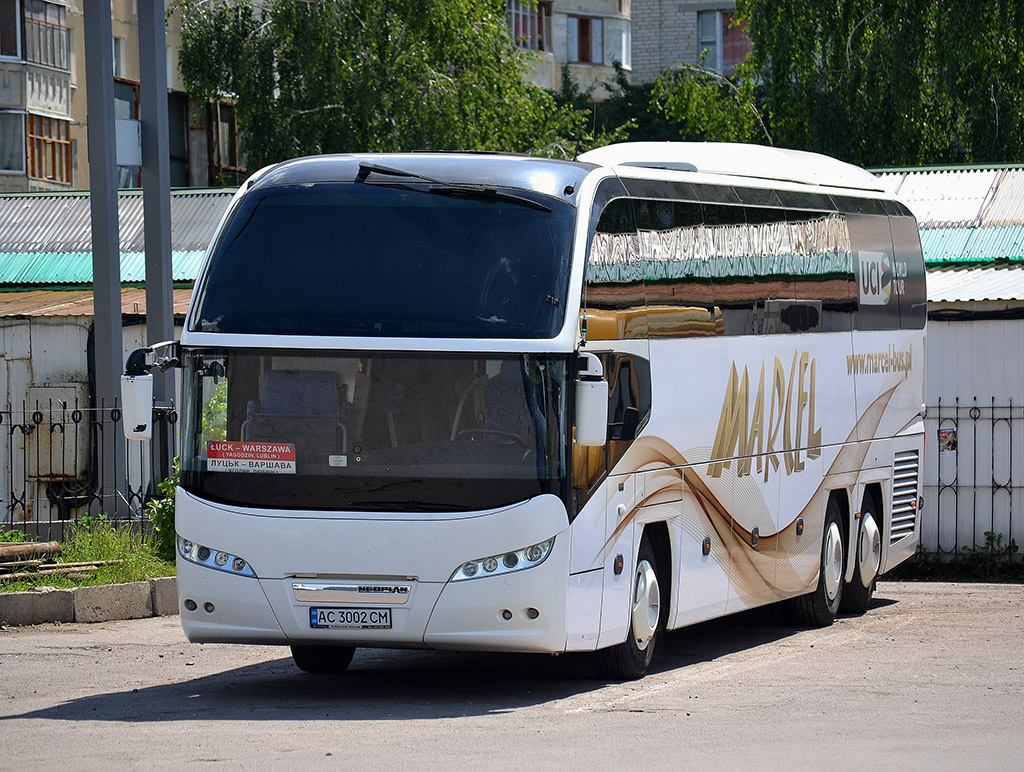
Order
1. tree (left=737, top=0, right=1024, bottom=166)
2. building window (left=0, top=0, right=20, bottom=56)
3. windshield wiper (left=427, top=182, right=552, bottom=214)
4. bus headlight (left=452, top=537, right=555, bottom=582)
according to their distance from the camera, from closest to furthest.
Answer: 1. bus headlight (left=452, top=537, right=555, bottom=582)
2. windshield wiper (left=427, top=182, right=552, bottom=214)
3. tree (left=737, top=0, right=1024, bottom=166)
4. building window (left=0, top=0, right=20, bottom=56)

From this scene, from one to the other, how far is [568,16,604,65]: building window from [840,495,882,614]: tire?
171 ft

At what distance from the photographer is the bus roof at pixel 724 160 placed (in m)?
13.9

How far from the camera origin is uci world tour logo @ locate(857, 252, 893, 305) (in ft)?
54.4

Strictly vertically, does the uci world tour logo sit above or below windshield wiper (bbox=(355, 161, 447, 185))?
below

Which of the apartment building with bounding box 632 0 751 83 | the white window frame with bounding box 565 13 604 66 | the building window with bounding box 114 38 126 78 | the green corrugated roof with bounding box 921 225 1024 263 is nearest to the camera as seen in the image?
the green corrugated roof with bounding box 921 225 1024 263

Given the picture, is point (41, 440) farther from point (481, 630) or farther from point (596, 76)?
point (596, 76)

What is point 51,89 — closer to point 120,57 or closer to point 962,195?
point 120,57

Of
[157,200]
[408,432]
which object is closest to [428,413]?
[408,432]

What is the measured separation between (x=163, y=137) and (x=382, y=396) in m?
7.84

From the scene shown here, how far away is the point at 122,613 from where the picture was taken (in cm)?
1541

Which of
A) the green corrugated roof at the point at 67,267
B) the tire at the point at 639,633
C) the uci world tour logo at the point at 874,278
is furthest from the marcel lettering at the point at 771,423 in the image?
the green corrugated roof at the point at 67,267

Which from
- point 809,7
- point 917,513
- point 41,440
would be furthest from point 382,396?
point 809,7

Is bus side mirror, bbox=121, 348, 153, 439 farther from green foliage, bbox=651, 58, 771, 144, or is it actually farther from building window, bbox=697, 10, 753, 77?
building window, bbox=697, 10, 753, 77

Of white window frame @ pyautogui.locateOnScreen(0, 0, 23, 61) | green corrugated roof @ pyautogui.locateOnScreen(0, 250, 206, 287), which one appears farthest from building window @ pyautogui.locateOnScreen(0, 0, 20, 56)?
green corrugated roof @ pyautogui.locateOnScreen(0, 250, 206, 287)
